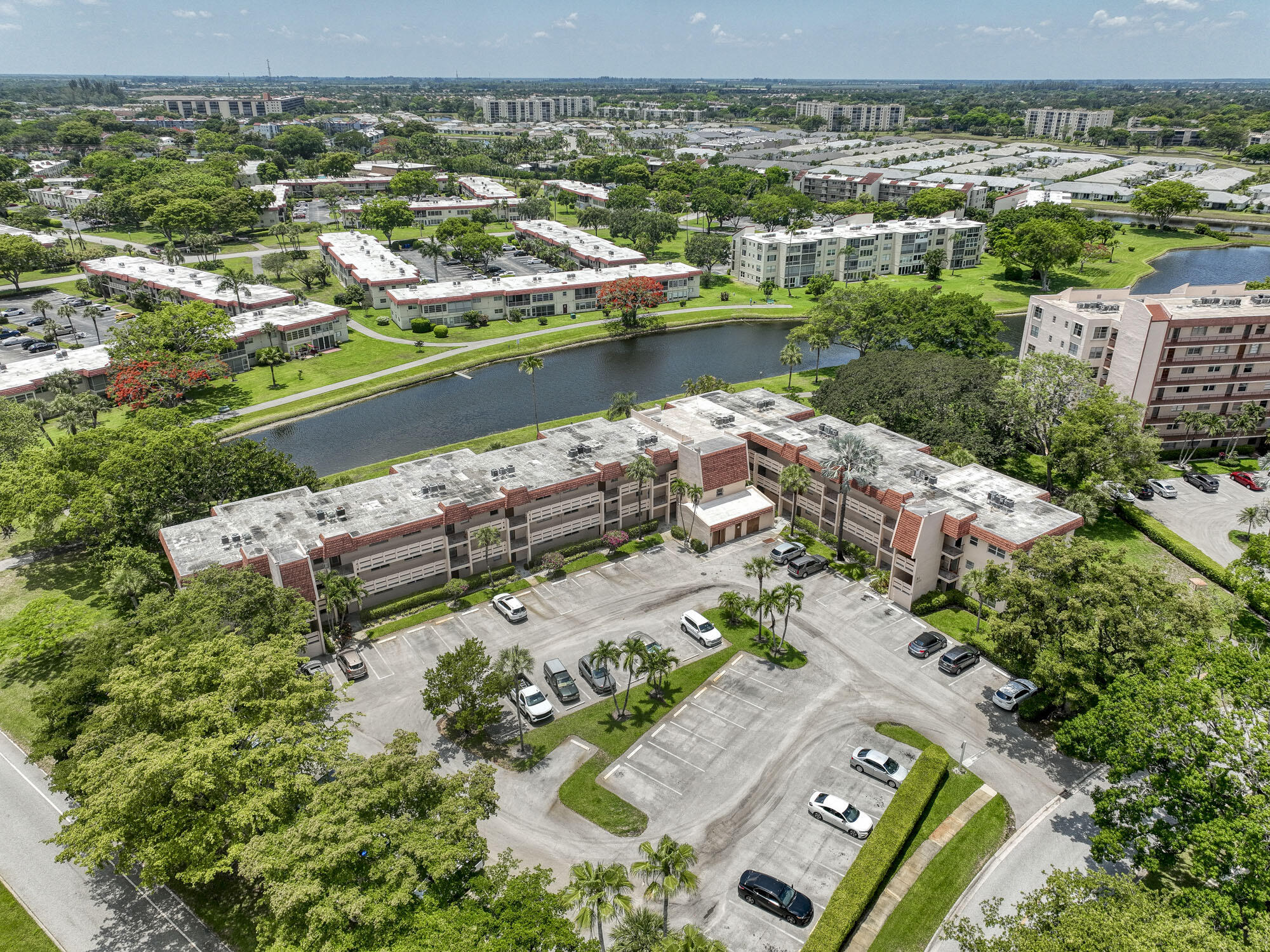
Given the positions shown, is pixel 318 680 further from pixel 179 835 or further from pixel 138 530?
pixel 138 530

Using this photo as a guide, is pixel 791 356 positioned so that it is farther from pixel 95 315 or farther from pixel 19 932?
pixel 95 315

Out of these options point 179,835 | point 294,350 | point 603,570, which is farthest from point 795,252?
point 179,835

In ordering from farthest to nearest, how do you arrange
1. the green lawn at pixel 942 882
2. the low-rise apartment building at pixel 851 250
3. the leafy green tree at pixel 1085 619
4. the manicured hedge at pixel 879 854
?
the low-rise apartment building at pixel 851 250, the leafy green tree at pixel 1085 619, the green lawn at pixel 942 882, the manicured hedge at pixel 879 854

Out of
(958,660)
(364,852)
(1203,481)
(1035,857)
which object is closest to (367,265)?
(958,660)

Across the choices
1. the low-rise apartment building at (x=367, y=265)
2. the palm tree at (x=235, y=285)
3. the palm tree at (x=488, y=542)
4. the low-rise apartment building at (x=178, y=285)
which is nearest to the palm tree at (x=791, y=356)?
the palm tree at (x=488, y=542)

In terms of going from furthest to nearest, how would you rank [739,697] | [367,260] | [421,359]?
[367,260] < [421,359] < [739,697]

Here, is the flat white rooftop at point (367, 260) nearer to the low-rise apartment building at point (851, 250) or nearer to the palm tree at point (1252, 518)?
the low-rise apartment building at point (851, 250)

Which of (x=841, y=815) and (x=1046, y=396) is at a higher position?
(x=1046, y=396)
